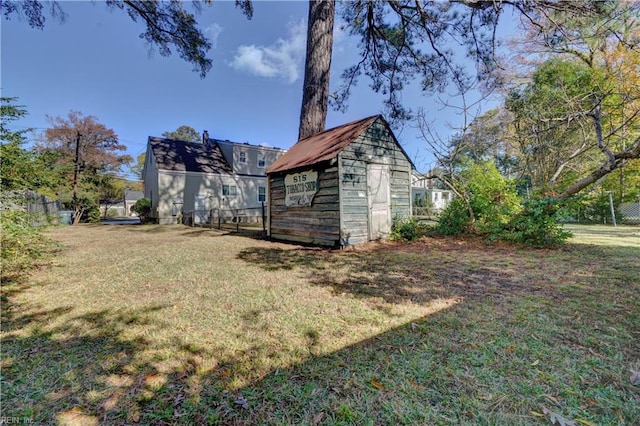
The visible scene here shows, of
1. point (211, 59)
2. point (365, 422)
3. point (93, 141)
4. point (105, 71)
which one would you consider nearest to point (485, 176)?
point (365, 422)

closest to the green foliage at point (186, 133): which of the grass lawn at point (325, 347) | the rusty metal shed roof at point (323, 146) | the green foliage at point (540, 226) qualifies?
the rusty metal shed roof at point (323, 146)

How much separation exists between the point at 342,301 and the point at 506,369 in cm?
173

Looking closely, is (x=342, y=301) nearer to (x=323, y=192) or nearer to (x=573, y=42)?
(x=323, y=192)

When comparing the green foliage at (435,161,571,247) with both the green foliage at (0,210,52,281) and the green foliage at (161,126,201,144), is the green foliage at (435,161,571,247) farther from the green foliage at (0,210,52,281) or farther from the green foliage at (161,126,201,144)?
the green foliage at (161,126,201,144)

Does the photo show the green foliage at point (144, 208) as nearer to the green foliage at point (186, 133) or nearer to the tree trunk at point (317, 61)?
the tree trunk at point (317, 61)

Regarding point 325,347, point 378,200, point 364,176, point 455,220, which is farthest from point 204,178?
point 325,347

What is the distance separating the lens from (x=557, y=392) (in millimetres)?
1677

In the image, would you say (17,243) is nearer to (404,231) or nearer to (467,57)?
(404,231)

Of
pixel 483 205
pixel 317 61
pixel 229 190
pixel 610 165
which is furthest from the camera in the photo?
pixel 229 190

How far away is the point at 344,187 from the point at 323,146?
162 centimetres

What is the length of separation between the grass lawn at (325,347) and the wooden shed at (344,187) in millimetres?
2828

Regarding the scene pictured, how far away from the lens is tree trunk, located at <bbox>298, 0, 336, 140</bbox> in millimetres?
9320

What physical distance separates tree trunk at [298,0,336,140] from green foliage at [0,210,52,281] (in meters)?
7.86

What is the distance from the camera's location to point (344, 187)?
691cm
